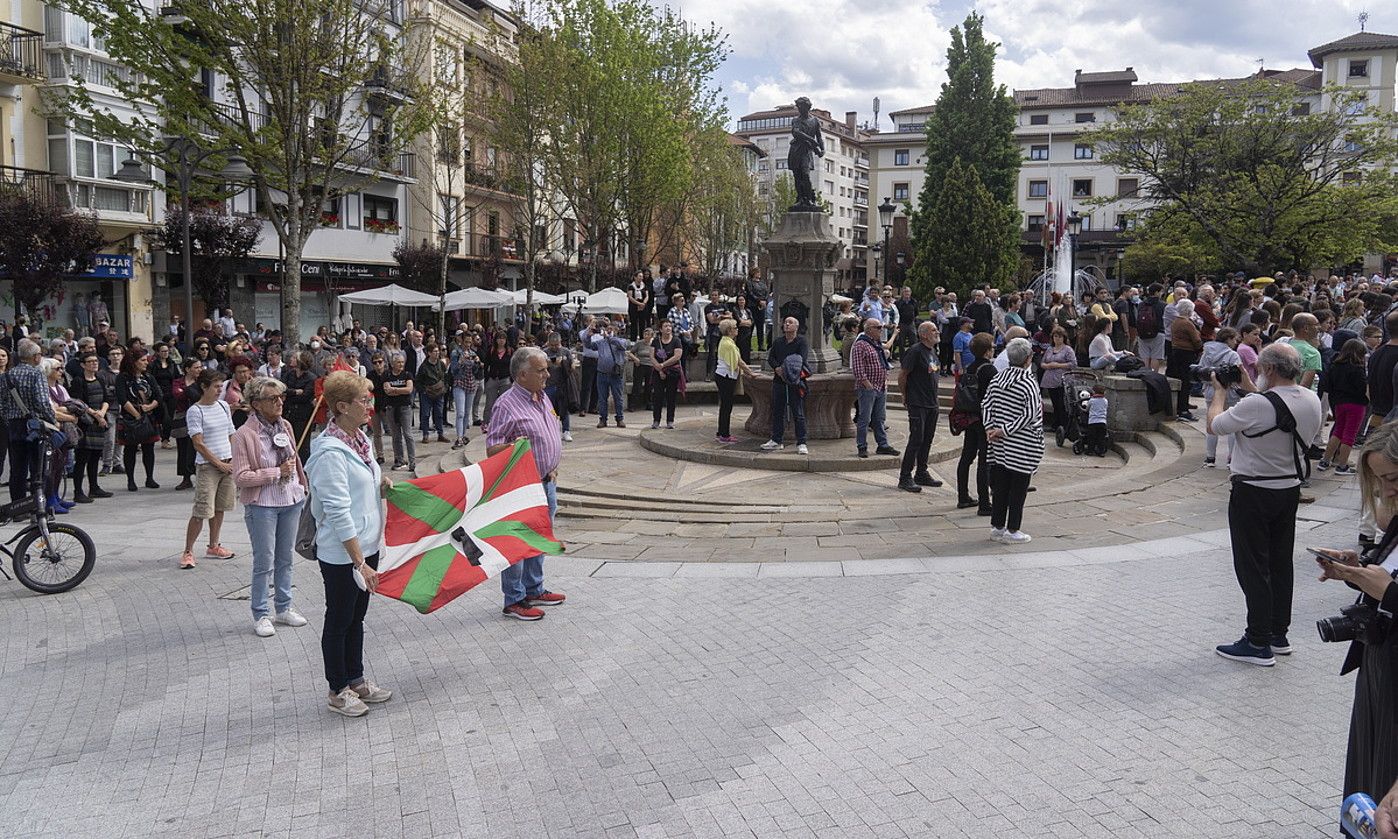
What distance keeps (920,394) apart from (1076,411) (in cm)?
434

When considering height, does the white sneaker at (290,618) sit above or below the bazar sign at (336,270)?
below

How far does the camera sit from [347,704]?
570 centimetres

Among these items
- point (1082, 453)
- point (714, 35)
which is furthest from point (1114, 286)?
point (1082, 453)

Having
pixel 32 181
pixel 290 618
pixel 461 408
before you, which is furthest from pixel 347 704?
→ pixel 32 181

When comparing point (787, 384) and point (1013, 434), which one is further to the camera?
point (787, 384)

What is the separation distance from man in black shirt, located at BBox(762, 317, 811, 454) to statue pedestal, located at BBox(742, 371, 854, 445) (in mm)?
680

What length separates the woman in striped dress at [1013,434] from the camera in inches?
362

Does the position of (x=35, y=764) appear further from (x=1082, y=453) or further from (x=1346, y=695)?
(x=1082, y=453)

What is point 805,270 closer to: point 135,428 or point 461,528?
point 135,428

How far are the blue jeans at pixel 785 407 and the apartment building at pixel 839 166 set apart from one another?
8702 cm

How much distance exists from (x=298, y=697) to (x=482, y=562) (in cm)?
129

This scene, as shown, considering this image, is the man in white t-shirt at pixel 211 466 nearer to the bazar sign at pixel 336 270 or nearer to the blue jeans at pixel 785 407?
the blue jeans at pixel 785 407

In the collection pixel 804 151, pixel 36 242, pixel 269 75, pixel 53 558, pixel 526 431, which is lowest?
pixel 53 558

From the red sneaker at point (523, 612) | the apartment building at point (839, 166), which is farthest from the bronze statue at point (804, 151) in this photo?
the apartment building at point (839, 166)
